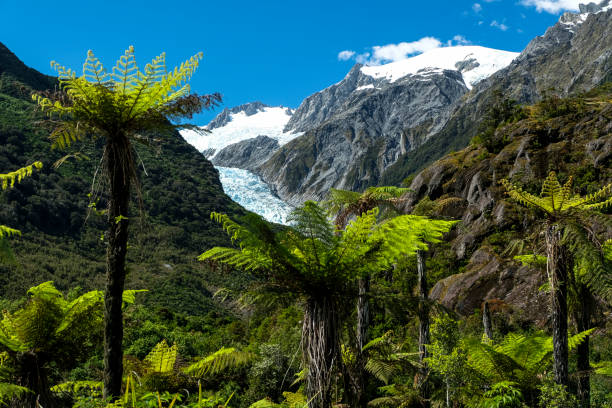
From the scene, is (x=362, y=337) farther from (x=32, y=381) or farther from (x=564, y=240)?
(x=32, y=381)

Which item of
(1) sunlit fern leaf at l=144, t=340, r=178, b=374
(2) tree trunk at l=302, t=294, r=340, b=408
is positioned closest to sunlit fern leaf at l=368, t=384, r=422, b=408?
(1) sunlit fern leaf at l=144, t=340, r=178, b=374

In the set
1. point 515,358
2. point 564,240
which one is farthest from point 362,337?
point 564,240

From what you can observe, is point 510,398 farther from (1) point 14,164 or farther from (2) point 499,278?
(1) point 14,164

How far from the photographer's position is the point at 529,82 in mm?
172375

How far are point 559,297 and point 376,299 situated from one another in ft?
16.9

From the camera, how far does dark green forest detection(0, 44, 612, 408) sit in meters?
4.70

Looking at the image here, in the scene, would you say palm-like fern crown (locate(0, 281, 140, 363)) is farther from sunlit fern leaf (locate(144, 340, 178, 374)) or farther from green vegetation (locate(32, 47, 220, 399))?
sunlit fern leaf (locate(144, 340, 178, 374))

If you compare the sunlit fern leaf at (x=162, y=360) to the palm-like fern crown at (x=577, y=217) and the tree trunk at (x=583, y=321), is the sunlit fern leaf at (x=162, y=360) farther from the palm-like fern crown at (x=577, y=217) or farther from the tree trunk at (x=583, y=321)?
the tree trunk at (x=583, y=321)

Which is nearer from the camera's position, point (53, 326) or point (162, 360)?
point (53, 326)

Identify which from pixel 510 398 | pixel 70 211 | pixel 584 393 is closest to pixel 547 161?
pixel 584 393

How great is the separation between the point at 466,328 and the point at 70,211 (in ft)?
250

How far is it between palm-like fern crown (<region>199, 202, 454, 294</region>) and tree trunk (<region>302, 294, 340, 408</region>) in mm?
200

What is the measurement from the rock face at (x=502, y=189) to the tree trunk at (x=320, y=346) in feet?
67.9

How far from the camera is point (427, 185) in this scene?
4019 centimetres
